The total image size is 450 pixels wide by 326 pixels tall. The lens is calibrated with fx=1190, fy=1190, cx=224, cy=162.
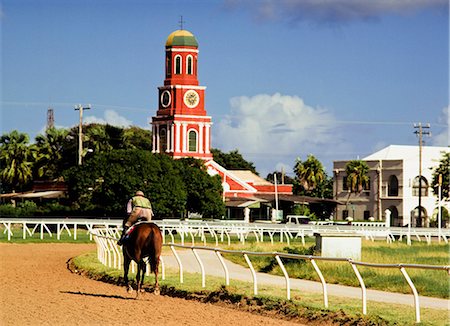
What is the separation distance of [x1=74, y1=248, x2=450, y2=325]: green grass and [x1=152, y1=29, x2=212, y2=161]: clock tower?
73791mm

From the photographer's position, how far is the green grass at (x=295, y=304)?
687 inches

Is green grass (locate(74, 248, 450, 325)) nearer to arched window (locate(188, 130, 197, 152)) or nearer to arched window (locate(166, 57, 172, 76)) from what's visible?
arched window (locate(188, 130, 197, 152))

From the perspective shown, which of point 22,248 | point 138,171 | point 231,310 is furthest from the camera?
point 138,171

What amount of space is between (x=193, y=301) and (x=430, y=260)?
16.5m

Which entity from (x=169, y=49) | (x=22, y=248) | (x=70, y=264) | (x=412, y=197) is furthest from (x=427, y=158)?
(x=70, y=264)

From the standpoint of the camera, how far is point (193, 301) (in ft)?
70.6

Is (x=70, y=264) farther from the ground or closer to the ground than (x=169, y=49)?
closer to the ground

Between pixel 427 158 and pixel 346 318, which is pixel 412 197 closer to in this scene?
pixel 427 158

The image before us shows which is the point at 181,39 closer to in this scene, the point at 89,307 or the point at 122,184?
the point at 122,184

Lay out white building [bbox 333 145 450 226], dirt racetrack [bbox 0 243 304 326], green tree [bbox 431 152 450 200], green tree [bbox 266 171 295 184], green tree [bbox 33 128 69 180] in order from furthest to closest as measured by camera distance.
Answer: green tree [bbox 266 171 295 184], white building [bbox 333 145 450 226], green tree [bbox 431 152 450 200], green tree [bbox 33 128 69 180], dirt racetrack [bbox 0 243 304 326]

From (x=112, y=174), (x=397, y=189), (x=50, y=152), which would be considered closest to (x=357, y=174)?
(x=397, y=189)

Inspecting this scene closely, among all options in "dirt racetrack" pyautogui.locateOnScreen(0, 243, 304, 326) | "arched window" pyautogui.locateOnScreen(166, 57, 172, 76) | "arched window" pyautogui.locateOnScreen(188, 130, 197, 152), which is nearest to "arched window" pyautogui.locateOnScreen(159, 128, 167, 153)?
"arched window" pyautogui.locateOnScreen(188, 130, 197, 152)

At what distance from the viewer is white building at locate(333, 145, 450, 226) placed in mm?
105812

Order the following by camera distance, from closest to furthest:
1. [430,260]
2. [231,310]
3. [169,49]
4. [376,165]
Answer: [231,310], [430,260], [169,49], [376,165]
